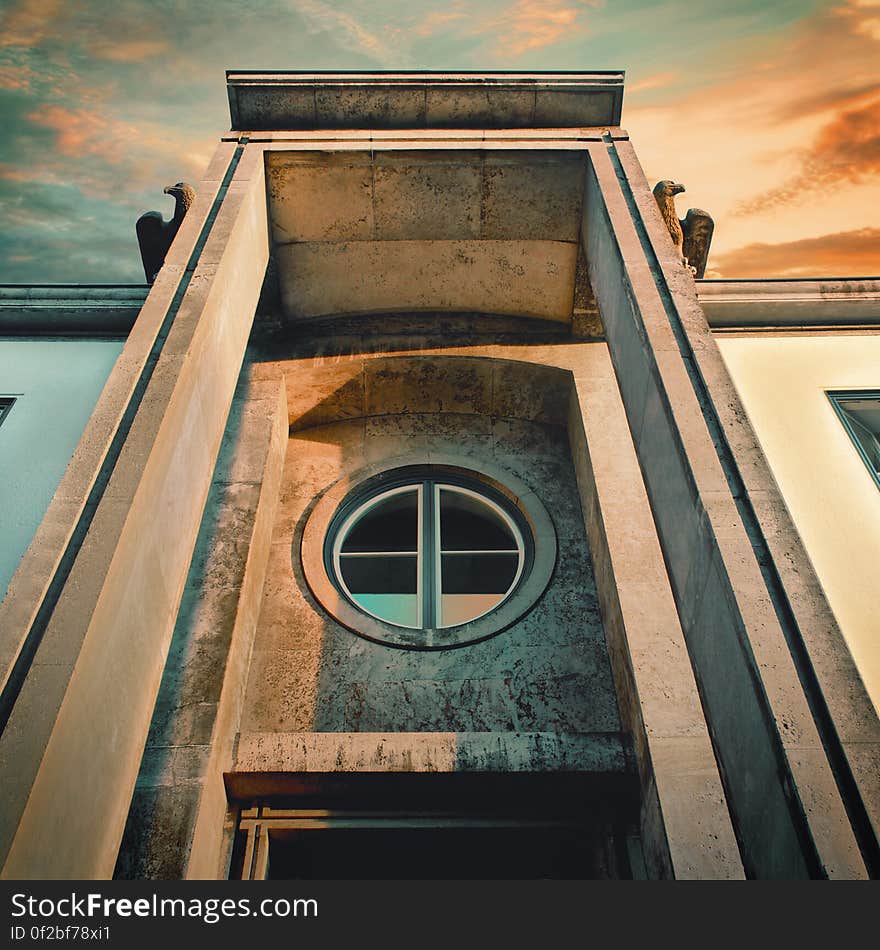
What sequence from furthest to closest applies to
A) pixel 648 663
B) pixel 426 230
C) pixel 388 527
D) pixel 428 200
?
pixel 426 230, pixel 388 527, pixel 428 200, pixel 648 663

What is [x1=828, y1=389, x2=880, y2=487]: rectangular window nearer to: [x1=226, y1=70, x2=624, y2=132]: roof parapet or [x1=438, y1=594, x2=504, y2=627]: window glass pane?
[x1=438, y1=594, x2=504, y2=627]: window glass pane

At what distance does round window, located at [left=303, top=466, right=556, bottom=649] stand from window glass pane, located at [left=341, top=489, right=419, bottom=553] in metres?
0.01

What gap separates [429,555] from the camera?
7.87m

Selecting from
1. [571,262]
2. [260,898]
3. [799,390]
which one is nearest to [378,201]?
[571,262]

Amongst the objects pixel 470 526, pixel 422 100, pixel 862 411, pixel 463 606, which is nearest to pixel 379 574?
pixel 463 606

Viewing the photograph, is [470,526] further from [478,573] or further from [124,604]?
[124,604]

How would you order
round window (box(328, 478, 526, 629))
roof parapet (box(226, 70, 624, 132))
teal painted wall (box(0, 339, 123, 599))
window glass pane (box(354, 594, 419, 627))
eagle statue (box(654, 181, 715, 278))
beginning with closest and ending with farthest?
teal painted wall (box(0, 339, 123, 599)) → window glass pane (box(354, 594, 419, 627)) → round window (box(328, 478, 526, 629)) → eagle statue (box(654, 181, 715, 278)) → roof parapet (box(226, 70, 624, 132))

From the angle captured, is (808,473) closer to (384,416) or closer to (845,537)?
(845,537)

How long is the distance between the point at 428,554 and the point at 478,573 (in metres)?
0.58

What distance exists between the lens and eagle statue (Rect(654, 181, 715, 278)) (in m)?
8.12

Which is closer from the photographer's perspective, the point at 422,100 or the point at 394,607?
the point at 394,607

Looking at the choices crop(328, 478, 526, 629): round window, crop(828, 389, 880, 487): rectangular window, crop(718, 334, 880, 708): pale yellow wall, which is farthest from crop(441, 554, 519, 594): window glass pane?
crop(828, 389, 880, 487): rectangular window

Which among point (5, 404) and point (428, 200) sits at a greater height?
point (428, 200)

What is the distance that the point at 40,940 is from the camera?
322cm
